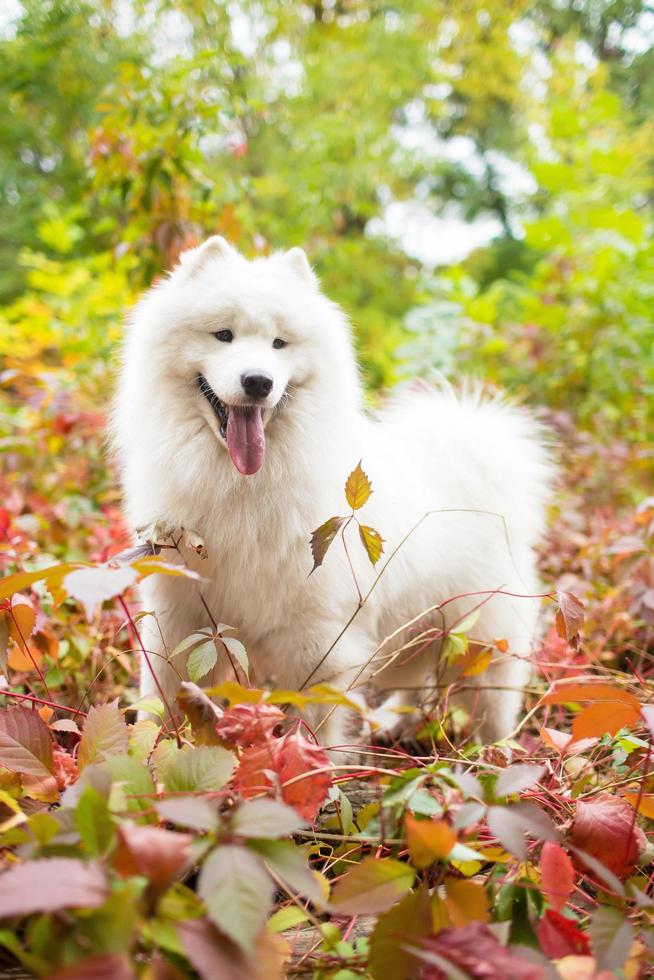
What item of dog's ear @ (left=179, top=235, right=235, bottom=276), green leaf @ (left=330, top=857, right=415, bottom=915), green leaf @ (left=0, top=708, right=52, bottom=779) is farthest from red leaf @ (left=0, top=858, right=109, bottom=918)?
dog's ear @ (left=179, top=235, right=235, bottom=276)

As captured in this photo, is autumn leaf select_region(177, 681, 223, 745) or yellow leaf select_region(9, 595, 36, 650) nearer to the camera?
autumn leaf select_region(177, 681, 223, 745)

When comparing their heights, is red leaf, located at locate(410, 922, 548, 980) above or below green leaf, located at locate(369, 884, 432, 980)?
above

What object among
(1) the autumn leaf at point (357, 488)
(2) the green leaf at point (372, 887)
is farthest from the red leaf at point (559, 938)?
(1) the autumn leaf at point (357, 488)

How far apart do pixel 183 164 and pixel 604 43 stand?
24.7 ft

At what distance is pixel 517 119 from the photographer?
1120cm

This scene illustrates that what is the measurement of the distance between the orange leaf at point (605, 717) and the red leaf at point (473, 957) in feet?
1.56

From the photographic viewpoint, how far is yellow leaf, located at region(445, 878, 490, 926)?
1.09 m

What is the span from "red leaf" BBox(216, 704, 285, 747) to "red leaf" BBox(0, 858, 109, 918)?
1.45ft

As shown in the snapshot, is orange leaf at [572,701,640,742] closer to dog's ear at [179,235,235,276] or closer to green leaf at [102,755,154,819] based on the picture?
green leaf at [102,755,154,819]

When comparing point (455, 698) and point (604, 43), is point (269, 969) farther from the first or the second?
point (604, 43)

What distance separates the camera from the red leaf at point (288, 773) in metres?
1.21

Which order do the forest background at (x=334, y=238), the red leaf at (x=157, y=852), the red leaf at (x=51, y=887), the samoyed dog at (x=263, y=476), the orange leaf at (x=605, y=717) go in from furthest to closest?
the forest background at (x=334, y=238) < the samoyed dog at (x=263, y=476) < the orange leaf at (x=605, y=717) < the red leaf at (x=157, y=852) < the red leaf at (x=51, y=887)

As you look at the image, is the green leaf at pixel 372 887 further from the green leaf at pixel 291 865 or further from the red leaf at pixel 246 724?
the red leaf at pixel 246 724

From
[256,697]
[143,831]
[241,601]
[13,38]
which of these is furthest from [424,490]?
[13,38]
